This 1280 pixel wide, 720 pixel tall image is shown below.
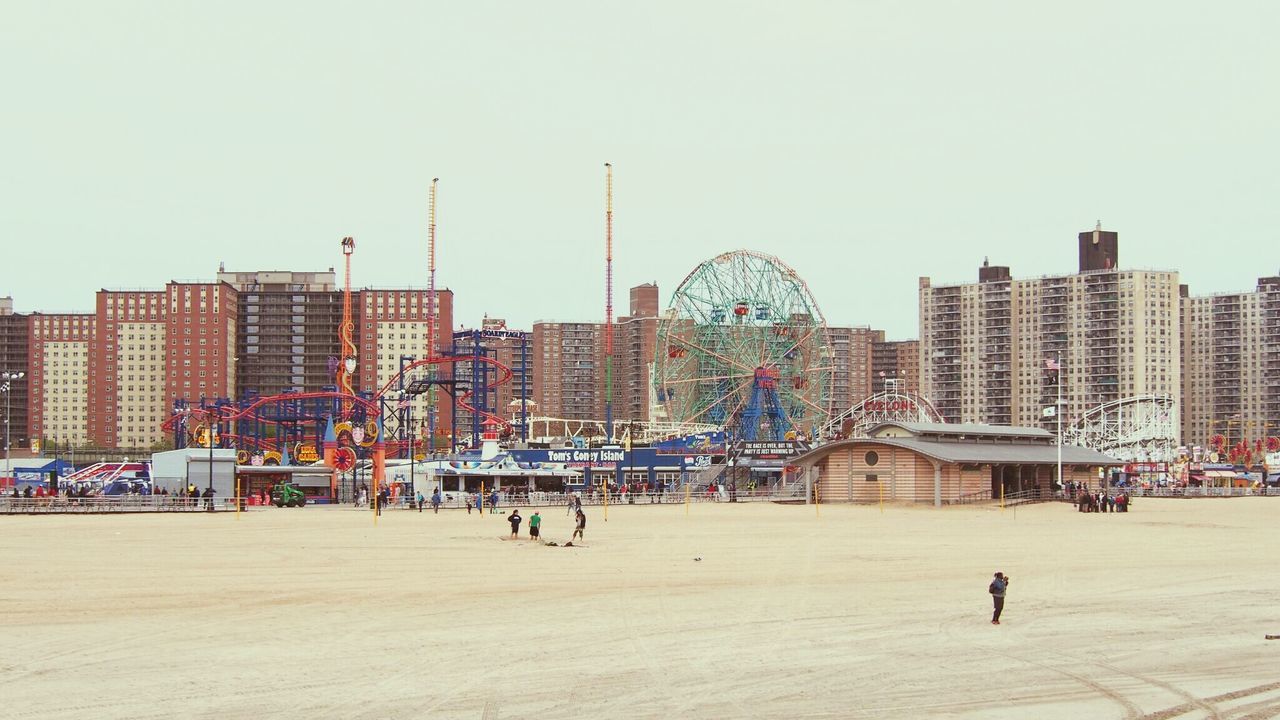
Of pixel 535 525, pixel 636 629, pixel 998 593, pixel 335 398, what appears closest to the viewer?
pixel 636 629

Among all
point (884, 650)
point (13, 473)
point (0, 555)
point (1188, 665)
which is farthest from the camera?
point (13, 473)

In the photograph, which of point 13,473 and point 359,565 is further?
point 13,473

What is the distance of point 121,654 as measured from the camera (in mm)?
21234

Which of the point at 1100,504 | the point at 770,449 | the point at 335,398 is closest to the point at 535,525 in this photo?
the point at 1100,504

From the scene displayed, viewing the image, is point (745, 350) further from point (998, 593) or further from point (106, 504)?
point (998, 593)

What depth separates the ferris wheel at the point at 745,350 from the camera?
10881cm

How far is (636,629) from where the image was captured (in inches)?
953

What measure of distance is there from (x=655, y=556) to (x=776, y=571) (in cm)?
573

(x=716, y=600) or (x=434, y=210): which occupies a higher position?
(x=434, y=210)

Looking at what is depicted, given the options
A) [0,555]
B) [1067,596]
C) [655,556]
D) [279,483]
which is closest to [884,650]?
[1067,596]

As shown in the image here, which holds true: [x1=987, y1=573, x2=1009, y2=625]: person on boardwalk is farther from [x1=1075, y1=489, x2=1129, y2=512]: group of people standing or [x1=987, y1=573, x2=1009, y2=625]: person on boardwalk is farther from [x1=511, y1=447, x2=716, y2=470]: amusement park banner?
[x1=511, y1=447, x2=716, y2=470]: amusement park banner

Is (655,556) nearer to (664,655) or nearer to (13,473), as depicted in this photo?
(664,655)

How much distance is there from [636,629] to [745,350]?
86.0 metres

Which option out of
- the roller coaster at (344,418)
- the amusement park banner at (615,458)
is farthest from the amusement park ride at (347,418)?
the amusement park banner at (615,458)
